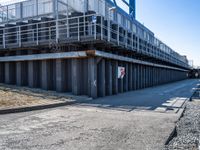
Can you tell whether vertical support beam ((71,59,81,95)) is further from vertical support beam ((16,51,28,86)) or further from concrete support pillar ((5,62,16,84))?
concrete support pillar ((5,62,16,84))

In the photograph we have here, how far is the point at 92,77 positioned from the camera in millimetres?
13133

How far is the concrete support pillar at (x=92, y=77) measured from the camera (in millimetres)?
13125

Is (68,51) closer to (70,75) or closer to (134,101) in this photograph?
(70,75)

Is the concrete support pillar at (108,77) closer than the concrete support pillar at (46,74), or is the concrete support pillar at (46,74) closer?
the concrete support pillar at (46,74)

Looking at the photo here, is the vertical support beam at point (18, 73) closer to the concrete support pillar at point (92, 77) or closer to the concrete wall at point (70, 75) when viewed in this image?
the concrete wall at point (70, 75)

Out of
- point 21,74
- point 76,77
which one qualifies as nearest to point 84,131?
point 76,77

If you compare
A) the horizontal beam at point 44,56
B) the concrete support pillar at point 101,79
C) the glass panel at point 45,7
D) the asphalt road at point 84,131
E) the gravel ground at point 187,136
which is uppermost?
the glass panel at point 45,7

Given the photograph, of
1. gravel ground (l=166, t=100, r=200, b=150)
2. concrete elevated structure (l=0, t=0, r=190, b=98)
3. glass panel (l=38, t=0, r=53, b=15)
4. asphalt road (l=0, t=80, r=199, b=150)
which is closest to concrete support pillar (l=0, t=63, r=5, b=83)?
concrete elevated structure (l=0, t=0, r=190, b=98)

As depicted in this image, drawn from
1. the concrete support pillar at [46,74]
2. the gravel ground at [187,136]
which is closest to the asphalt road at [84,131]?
the gravel ground at [187,136]

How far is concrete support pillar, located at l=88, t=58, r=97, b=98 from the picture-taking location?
1312cm

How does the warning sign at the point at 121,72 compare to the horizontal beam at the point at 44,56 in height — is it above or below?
below

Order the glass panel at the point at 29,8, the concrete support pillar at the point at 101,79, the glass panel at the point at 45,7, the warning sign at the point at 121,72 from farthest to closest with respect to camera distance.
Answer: the glass panel at the point at 29,8 → the glass panel at the point at 45,7 → the warning sign at the point at 121,72 → the concrete support pillar at the point at 101,79

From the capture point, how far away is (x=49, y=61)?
14.6 meters

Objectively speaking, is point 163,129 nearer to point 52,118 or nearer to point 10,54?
point 52,118
